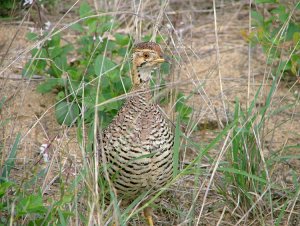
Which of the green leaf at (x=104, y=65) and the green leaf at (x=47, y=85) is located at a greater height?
the green leaf at (x=104, y=65)

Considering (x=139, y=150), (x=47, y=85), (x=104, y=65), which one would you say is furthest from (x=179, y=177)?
(x=47, y=85)

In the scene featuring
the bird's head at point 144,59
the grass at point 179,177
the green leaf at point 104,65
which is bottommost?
the grass at point 179,177

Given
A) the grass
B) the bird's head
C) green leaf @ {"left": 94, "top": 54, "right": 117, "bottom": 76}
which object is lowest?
the grass

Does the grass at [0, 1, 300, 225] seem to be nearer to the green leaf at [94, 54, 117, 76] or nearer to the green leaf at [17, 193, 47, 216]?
the green leaf at [17, 193, 47, 216]

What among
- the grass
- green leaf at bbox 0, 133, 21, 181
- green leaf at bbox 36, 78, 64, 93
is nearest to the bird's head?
the grass

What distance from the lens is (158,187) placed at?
3.60 meters

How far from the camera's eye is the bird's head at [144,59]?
12.0ft

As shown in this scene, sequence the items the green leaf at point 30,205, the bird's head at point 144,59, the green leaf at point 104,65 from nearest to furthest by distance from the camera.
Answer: the green leaf at point 30,205, the bird's head at point 144,59, the green leaf at point 104,65

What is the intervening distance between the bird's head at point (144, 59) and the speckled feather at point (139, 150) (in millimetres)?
174

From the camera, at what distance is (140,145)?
11.4ft

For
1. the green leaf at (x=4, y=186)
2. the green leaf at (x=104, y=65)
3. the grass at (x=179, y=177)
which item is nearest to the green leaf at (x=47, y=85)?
the grass at (x=179, y=177)

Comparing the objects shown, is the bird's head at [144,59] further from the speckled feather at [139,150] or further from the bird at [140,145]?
the speckled feather at [139,150]

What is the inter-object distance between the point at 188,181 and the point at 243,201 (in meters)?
0.58

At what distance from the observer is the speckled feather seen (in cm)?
346
